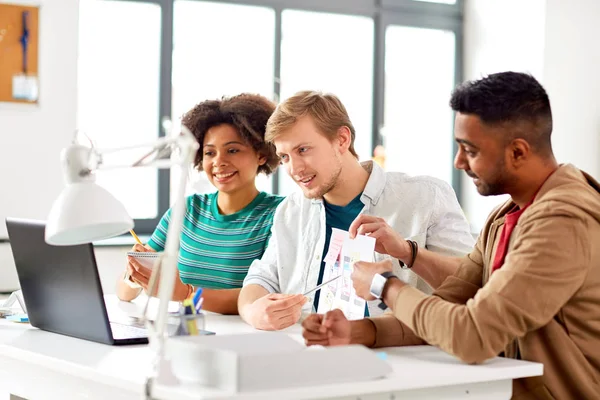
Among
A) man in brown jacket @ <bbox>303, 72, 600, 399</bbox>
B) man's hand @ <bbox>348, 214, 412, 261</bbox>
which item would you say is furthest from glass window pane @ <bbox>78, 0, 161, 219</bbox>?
man in brown jacket @ <bbox>303, 72, 600, 399</bbox>

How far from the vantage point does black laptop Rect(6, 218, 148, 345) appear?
6.53 ft

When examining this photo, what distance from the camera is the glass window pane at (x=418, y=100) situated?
5.89 m

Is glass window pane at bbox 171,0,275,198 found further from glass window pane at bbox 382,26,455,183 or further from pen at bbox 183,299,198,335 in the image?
pen at bbox 183,299,198,335

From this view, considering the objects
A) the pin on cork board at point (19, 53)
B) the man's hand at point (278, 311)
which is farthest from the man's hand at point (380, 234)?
the pin on cork board at point (19, 53)

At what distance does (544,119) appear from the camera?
1810 mm

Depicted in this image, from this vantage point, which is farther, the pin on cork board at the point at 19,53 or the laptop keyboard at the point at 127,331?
the pin on cork board at the point at 19,53

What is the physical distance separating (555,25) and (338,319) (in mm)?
4073

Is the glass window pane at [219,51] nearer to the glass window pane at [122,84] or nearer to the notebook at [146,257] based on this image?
the glass window pane at [122,84]

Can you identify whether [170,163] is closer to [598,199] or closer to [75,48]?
[598,199]

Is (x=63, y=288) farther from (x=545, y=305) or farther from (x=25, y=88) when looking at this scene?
(x=25, y=88)

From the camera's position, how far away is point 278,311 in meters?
2.25

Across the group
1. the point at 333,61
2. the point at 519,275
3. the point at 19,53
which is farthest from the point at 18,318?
the point at 333,61

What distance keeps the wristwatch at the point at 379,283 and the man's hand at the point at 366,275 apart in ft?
0.06

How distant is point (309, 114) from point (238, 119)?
19.2 inches
